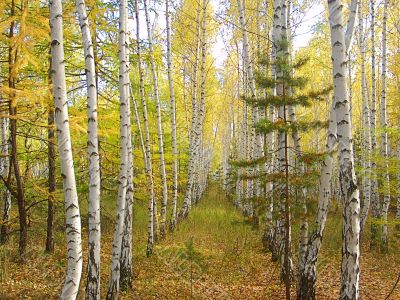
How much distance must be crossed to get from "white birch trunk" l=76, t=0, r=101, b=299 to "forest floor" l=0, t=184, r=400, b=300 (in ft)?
5.98

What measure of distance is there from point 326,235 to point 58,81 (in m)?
11.1

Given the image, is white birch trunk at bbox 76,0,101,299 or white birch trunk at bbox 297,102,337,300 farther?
white birch trunk at bbox 297,102,337,300

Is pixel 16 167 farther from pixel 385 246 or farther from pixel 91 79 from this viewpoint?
pixel 385 246

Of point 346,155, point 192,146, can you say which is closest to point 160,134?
point 192,146

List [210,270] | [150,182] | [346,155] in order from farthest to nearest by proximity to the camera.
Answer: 1. [150,182]
2. [210,270]
3. [346,155]

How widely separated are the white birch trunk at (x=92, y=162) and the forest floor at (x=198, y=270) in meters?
1.82

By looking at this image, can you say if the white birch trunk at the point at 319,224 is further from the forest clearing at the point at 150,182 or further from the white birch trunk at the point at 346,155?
the white birch trunk at the point at 346,155

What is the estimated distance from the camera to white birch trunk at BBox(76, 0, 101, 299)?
15.5 ft

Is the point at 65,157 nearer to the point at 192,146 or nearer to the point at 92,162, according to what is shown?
the point at 92,162

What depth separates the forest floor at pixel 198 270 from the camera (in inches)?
272

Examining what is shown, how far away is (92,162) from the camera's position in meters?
4.80

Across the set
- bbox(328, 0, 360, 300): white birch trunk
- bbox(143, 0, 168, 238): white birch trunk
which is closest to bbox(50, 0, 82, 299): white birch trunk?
bbox(328, 0, 360, 300): white birch trunk

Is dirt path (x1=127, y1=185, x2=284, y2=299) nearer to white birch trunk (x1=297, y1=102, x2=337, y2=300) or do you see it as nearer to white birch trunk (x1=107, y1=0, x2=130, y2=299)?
white birch trunk (x1=297, y1=102, x2=337, y2=300)

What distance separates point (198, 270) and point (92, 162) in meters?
4.81
